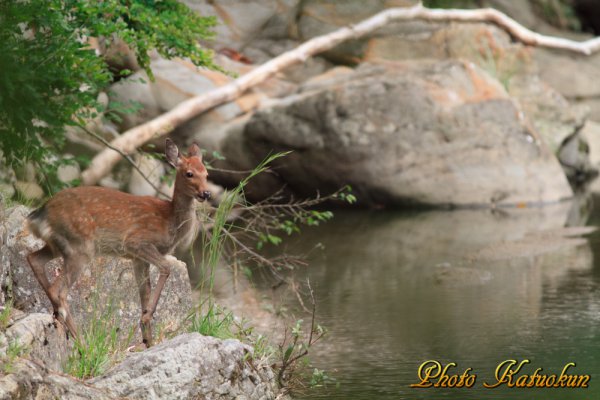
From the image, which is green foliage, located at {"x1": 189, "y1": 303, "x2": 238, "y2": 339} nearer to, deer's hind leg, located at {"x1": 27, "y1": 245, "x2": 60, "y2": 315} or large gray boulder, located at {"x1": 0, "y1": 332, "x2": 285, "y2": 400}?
large gray boulder, located at {"x1": 0, "y1": 332, "x2": 285, "y2": 400}

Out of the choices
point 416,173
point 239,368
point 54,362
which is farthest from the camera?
point 416,173

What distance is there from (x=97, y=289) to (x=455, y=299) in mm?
4939

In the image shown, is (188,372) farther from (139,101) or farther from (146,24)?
(139,101)

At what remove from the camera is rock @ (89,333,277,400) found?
583 centimetres

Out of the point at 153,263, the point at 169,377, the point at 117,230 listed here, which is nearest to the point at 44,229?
the point at 117,230

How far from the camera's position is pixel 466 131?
18812 millimetres

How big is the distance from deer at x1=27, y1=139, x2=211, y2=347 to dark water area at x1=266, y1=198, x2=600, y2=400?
4.76 feet

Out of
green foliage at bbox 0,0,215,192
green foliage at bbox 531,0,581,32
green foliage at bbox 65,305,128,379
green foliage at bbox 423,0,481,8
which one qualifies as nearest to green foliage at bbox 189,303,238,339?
green foliage at bbox 65,305,128,379

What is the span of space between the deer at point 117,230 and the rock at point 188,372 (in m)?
0.52

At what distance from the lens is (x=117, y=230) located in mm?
6461

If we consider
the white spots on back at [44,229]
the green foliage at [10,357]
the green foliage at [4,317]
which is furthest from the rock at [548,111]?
the green foliage at [10,357]

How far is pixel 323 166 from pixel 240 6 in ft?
23.6

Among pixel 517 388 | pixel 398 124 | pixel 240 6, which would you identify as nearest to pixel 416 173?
pixel 398 124

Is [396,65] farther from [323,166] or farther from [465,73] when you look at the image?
[323,166]
